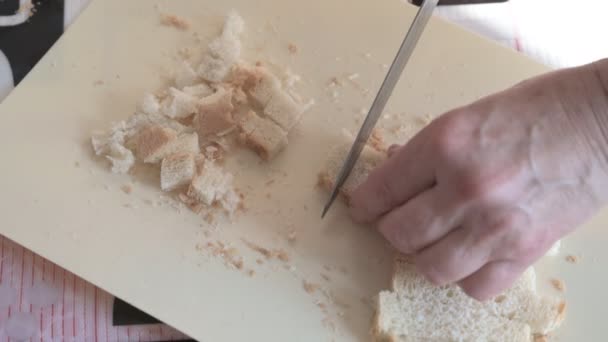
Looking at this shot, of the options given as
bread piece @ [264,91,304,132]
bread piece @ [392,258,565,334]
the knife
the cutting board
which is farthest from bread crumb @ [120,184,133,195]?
bread piece @ [392,258,565,334]

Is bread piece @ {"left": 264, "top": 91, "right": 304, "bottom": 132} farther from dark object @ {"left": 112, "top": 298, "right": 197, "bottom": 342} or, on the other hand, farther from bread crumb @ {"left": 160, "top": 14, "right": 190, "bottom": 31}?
dark object @ {"left": 112, "top": 298, "right": 197, "bottom": 342}

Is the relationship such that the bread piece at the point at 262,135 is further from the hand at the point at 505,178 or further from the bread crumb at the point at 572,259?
the bread crumb at the point at 572,259

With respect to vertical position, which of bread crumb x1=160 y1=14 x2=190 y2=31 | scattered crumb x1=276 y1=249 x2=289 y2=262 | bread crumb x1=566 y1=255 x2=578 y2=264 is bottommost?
scattered crumb x1=276 y1=249 x2=289 y2=262

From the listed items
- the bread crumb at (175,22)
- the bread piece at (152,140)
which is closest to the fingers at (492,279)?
the bread piece at (152,140)

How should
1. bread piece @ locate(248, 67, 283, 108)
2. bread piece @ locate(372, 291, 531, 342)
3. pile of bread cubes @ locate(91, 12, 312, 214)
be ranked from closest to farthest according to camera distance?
bread piece @ locate(372, 291, 531, 342) < pile of bread cubes @ locate(91, 12, 312, 214) < bread piece @ locate(248, 67, 283, 108)

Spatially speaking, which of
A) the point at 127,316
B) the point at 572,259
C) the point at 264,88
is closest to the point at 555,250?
the point at 572,259

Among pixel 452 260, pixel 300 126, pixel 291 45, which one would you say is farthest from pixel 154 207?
pixel 452 260

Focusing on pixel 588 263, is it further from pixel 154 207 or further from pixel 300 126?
pixel 154 207
